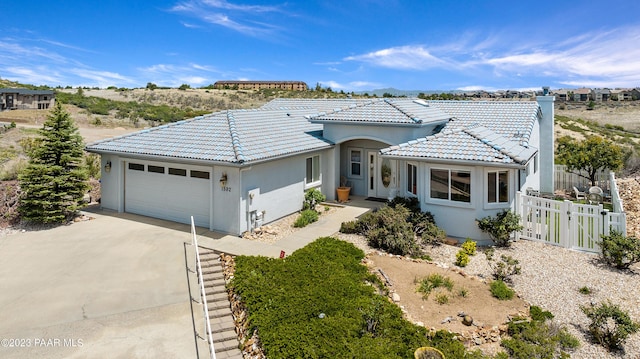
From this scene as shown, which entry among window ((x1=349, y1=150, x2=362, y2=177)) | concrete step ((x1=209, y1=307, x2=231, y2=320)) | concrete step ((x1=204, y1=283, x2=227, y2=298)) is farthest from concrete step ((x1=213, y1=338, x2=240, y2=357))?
window ((x1=349, y1=150, x2=362, y2=177))

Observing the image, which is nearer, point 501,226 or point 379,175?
point 501,226

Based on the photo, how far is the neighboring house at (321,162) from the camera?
46.9 ft

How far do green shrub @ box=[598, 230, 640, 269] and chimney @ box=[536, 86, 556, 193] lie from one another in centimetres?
1117

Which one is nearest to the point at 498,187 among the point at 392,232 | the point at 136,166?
the point at 392,232

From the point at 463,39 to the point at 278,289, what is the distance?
20.3 m

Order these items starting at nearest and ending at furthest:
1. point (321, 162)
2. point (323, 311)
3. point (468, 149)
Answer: point (323, 311)
point (468, 149)
point (321, 162)

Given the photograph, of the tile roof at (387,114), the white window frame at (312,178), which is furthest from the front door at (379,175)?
the white window frame at (312,178)

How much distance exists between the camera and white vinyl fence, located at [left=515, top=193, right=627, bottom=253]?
12.9 m

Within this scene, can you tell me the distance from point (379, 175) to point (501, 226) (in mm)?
7502

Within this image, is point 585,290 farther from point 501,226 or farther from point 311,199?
point 311,199

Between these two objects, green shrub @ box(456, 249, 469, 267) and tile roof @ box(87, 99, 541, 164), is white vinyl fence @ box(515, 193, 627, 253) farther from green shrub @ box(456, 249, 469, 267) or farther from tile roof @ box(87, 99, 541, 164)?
green shrub @ box(456, 249, 469, 267)

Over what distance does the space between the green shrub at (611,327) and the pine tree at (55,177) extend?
17.0 meters

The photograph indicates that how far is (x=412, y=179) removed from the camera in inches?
651

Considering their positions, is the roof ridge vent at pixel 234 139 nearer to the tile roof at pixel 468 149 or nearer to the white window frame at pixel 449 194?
the tile roof at pixel 468 149
